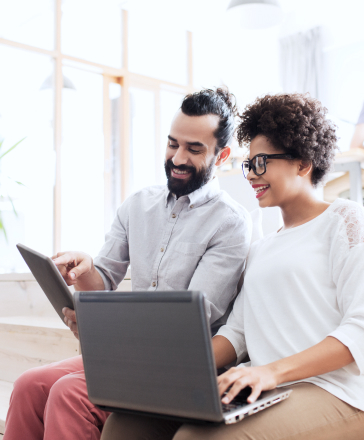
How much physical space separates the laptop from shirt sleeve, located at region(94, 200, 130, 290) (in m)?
0.67

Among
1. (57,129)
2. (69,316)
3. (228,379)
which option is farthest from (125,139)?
(228,379)

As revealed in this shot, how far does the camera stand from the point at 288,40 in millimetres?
6059

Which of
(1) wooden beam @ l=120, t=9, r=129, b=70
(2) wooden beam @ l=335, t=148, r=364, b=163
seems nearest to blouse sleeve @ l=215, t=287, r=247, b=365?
(2) wooden beam @ l=335, t=148, r=364, b=163

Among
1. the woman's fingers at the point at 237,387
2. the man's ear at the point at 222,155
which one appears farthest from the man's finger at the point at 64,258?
the woman's fingers at the point at 237,387

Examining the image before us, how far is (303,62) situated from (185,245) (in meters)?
5.08

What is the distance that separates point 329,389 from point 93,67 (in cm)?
452

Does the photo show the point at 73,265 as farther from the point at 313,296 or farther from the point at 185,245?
the point at 313,296

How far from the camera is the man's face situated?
1.47 metres

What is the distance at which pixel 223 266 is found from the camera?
4.47 feet

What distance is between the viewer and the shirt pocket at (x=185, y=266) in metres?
1.42

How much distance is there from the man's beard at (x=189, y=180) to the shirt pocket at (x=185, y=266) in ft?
0.58

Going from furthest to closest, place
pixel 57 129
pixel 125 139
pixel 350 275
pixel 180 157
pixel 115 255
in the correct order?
pixel 125 139 < pixel 57 129 < pixel 115 255 < pixel 180 157 < pixel 350 275

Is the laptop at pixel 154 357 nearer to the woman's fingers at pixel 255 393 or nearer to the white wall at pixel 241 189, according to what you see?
the woman's fingers at pixel 255 393

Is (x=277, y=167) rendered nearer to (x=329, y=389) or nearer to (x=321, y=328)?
(x=321, y=328)
